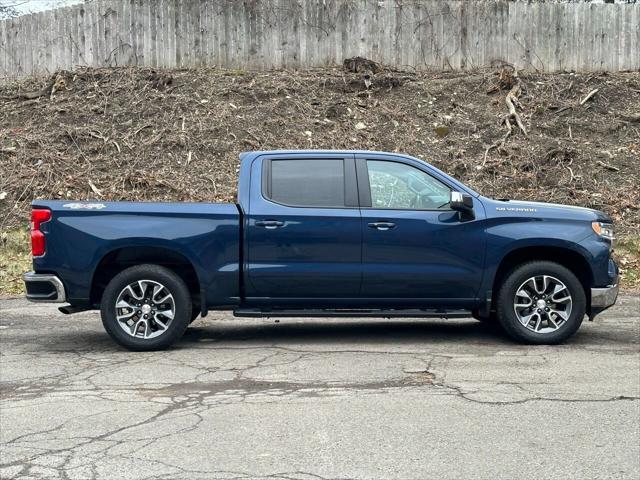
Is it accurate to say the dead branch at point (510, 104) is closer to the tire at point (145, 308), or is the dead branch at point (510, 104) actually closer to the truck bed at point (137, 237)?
the truck bed at point (137, 237)

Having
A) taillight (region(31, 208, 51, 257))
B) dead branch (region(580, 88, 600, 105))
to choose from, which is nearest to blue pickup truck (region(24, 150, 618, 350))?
taillight (region(31, 208, 51, 257))

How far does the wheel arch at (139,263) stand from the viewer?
26.3ft

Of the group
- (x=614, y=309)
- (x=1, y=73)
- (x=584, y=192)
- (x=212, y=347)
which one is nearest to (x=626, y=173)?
(x=584, y=192)

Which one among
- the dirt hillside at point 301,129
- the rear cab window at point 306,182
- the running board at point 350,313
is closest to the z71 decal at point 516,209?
the running board at point 350,313

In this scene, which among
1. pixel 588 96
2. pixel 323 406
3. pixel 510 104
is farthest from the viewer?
pixel 588 96

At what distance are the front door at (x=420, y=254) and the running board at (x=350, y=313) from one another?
0.13 meters

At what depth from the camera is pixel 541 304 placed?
8156 millimetres

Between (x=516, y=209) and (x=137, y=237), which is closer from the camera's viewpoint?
(x=137, y=237)

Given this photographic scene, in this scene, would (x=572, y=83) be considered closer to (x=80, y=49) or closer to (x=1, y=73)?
(x=80, y=49)

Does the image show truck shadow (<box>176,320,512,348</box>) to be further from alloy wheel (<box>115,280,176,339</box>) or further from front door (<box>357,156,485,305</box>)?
front door (<box>357,156,485,305</box>)

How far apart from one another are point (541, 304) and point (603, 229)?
1.01m

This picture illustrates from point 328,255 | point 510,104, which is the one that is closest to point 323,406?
point 328,255

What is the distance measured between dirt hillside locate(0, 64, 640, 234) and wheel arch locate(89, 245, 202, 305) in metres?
7.18

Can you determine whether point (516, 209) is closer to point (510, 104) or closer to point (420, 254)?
point (420, 254)
